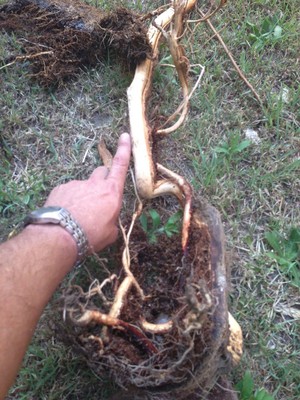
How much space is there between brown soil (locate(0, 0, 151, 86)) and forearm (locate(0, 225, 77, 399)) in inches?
32.9

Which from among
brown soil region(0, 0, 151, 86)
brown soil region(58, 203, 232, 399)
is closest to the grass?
brown soil region(0, 0, 151, 86)

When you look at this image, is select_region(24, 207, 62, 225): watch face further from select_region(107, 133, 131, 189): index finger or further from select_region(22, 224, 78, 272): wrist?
select_region(107, 133, 131, 189): index finger

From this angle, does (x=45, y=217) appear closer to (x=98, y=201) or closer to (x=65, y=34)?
(x=98, y=201)

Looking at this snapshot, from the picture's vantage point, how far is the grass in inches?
64.5

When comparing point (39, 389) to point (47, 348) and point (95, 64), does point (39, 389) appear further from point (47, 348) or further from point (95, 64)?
point (95, 64)

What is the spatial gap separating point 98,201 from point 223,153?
624 mm

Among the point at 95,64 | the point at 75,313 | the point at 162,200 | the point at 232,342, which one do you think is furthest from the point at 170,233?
the point at 95,64

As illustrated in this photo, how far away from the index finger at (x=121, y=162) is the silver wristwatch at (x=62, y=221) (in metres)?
0.23

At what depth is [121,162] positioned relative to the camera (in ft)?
5.56

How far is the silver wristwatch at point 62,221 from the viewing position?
1.47 meters

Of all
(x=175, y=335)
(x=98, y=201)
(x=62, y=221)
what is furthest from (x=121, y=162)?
(x=175, y=335)

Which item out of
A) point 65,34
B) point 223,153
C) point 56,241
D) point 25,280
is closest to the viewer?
point 25,280

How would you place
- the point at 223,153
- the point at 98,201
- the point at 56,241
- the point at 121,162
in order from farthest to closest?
the point at 223,153, the point at 121,162, the point at 98,201, the point at 56,241

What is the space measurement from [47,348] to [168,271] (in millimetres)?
442
